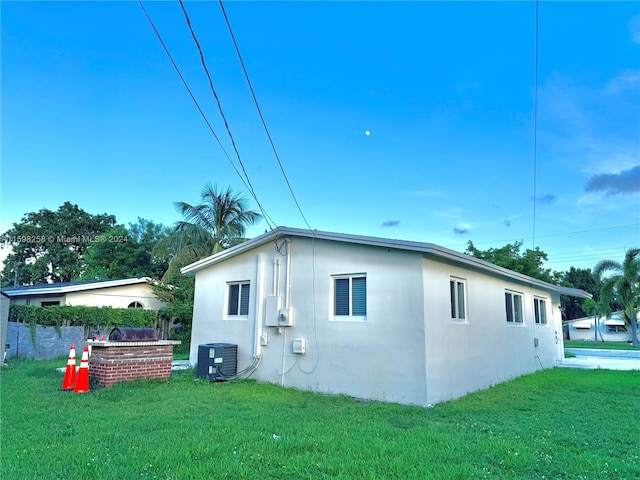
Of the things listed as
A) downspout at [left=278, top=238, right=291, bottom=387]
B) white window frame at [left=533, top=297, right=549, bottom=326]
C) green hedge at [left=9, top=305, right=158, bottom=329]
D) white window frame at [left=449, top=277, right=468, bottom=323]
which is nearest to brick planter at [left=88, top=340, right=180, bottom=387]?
downspout at [left=278, top=238, right=291, bottom=387]

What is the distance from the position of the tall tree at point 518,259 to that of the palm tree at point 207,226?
18273 mm

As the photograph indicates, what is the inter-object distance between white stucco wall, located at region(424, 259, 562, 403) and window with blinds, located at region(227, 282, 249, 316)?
15.8 feet

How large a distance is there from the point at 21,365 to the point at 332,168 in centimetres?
1079

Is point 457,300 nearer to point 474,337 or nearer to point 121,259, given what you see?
point 474,337

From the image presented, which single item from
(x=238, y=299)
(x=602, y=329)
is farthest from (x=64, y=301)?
(x=602, y=329)

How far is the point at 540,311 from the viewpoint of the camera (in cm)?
1479

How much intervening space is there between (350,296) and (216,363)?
11.7 ft

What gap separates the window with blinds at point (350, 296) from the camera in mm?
8414

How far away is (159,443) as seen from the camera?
181 inches

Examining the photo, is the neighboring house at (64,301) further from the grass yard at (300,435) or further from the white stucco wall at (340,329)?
the white stucco wall at (340,329)

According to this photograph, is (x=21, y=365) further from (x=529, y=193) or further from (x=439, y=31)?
(x=529, y=193)

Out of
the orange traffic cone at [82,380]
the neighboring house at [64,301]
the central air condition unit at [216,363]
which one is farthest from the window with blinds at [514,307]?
the neighboring house at [64,301]

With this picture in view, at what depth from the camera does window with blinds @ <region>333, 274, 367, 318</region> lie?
8414 mm

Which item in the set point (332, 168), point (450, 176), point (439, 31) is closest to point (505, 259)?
point (450, 176)
